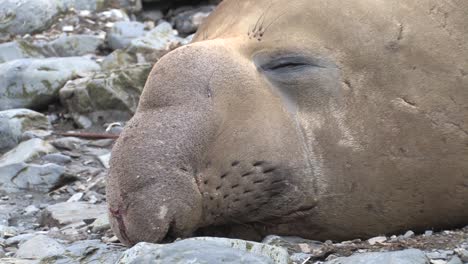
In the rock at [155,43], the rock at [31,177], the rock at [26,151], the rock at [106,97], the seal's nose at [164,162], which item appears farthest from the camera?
the rock at [155,43]

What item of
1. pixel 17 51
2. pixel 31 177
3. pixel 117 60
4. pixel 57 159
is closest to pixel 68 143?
pixel 57 159

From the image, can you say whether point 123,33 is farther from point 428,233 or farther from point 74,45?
point 428,233

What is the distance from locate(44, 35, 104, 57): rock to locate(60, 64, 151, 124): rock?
140 centimetres

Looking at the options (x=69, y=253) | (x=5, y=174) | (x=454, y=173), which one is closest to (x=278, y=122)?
(x=454, y=173)

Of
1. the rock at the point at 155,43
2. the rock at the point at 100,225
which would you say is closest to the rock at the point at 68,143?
the rock at the point at 155,43

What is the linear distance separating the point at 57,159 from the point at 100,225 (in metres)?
1.77

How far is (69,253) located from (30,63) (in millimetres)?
4069

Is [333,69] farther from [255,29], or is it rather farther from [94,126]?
[94,126]

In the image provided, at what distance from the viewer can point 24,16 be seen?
908 centimetres

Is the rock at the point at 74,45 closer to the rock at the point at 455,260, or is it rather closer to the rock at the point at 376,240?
the rock at the point at 376,240

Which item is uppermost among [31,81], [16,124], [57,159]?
[31,81]

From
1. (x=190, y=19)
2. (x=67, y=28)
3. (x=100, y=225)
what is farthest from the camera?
(x=190, y=19)

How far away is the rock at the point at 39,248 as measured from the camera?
380 centimetres

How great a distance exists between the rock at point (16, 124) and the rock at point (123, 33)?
1718mm
